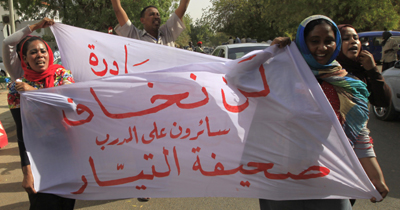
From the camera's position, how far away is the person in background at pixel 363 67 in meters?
1.94

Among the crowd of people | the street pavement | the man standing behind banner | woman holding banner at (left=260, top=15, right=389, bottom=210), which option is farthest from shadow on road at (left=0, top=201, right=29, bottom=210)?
woman holding banner at (left=260, top=15, right=389, bottom=210)

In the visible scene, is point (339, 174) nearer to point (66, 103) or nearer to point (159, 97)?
point (159, 97)

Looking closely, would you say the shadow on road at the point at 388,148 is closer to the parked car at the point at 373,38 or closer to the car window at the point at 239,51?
the car window at the point at 239,51

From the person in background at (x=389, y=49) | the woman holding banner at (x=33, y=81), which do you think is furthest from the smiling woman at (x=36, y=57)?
the person in background at (x=389, y=49)

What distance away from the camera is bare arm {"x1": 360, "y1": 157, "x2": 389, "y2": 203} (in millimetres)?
1807

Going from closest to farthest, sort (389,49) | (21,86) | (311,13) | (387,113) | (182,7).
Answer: (21,86) → (182,7) → (387,113) → (389,49) → (311,13)

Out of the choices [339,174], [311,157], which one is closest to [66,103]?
[311,157]

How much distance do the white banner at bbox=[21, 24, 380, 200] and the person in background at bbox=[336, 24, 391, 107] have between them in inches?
16.8

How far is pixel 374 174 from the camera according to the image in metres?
1.84

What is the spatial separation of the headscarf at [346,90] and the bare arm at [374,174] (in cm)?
15

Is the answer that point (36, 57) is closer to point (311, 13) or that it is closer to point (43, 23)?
point (43, 23)

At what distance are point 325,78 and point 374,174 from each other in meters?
0.66

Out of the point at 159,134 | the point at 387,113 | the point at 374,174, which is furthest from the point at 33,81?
the point at 387,113

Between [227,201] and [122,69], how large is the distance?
1844mm
